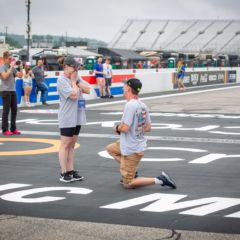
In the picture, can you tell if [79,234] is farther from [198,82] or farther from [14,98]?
[198,82]

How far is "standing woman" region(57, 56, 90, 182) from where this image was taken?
28.1ft

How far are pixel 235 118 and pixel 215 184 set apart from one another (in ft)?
32.9

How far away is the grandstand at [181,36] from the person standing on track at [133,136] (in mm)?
78695

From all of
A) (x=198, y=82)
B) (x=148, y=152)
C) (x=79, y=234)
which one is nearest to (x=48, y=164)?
(x=148, y=152)

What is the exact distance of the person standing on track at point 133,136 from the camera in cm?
806

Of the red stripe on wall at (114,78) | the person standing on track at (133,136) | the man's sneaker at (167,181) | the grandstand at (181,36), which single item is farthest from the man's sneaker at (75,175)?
the grandstand at (181,36)

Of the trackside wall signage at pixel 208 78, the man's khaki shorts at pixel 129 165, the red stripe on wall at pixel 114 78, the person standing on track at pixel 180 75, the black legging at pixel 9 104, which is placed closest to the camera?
the man's khaki shorts at pixel 129 165

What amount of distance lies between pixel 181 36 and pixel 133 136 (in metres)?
87.2

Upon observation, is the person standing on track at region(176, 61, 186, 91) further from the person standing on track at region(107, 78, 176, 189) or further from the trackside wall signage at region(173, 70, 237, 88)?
the person standing on track at region(107, 78, 176, 189)

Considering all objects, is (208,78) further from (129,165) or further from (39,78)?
(129,165)

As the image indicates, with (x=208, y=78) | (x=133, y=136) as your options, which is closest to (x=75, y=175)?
(x=133, y=136)

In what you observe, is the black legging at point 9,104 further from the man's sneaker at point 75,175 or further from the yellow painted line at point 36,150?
the man's sneaker at point 75,175

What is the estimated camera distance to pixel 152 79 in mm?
32875

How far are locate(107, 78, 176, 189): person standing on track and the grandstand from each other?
78.7m
